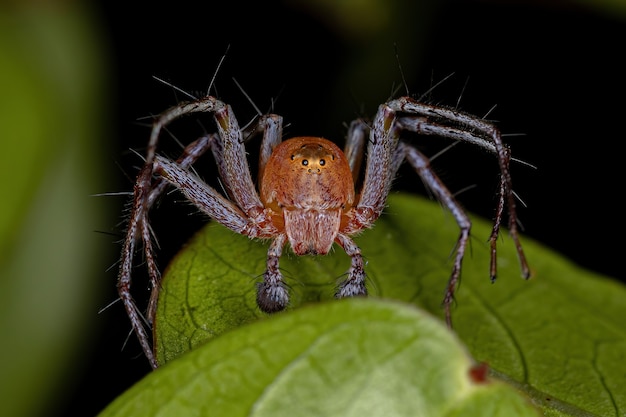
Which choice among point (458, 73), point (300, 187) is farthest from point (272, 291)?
point (458, 73)

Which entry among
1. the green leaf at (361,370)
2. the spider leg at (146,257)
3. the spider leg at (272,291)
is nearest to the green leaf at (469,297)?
the spider leg at (272,291)

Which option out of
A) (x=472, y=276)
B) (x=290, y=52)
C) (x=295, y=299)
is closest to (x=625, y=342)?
(x=472, y=276)

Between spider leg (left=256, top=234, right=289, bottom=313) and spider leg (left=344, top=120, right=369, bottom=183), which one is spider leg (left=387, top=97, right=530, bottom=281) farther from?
spider leg (left=256, top=234, right=289, bottom=313)

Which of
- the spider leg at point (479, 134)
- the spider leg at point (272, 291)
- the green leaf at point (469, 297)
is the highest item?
the spider leg at point (479, 134)

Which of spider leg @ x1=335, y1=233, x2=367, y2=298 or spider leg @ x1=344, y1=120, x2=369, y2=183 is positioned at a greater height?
spider leg @ x1=344, y1=120, x2=369, y2=183

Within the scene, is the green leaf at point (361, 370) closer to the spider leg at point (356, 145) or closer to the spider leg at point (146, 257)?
the spider leg at point (146, 257)

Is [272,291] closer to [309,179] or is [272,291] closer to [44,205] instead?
[309,179]

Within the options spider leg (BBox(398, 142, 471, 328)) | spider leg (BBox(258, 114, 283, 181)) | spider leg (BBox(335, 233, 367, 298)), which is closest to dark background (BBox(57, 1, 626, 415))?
spider leg (BBox(398, 142, 471, 328))
